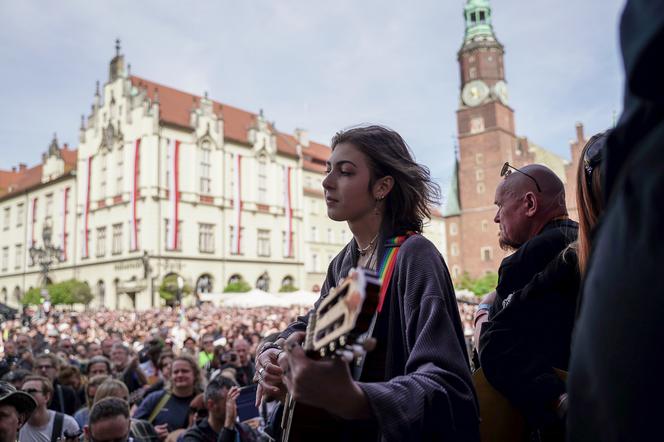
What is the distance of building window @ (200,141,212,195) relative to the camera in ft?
154

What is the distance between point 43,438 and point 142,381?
356 cm

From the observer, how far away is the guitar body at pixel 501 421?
2.13 m

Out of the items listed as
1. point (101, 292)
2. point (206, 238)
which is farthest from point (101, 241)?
point (206, 238)

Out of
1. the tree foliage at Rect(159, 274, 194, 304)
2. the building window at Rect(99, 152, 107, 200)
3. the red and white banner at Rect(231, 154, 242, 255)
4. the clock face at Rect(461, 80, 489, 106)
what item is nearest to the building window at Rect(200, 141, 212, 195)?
the red and white banner at Rect(231, 154, 242, 255)

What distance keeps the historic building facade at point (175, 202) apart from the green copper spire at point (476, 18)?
100ft

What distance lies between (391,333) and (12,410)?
118 inches

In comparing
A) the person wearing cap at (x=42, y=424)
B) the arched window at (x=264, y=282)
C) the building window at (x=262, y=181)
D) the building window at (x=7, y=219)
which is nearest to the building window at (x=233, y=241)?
the arched window at (x=264, y=282)

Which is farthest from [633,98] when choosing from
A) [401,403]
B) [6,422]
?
[6,422]

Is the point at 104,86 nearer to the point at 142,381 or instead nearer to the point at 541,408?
the point at 142,381

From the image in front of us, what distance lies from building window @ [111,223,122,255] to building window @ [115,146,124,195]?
2990 millimetres

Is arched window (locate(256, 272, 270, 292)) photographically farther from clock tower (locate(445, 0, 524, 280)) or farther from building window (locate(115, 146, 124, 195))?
clock tower (locate(445, 0, 524, 280))

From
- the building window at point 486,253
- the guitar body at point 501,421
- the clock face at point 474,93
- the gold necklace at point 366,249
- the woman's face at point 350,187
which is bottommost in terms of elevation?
the guitar body at point 501,421

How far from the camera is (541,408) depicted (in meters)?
1.98

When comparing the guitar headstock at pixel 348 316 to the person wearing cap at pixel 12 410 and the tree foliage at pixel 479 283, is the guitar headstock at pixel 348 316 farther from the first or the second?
the tree foliage at pixel 479 283
